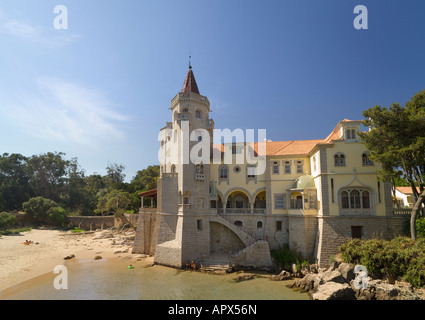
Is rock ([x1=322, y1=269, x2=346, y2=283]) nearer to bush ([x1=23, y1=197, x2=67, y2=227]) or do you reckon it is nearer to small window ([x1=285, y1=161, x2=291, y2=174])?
small window ([x1=285, y1=161, x2=291, y2=174])

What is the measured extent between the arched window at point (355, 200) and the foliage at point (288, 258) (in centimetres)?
647

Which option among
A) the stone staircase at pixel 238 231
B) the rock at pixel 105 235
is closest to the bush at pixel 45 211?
the rock at pixel 105 235

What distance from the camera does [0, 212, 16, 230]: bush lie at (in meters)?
45.4

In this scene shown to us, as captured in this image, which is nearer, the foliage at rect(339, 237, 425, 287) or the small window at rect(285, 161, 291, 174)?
the foliage at rect(339, 237, 425, 287)

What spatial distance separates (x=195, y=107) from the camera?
29969 mm

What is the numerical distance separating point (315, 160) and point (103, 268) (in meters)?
26.1

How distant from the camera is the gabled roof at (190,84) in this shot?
31734 mm

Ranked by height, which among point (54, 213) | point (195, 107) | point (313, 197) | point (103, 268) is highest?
point (195, 107)

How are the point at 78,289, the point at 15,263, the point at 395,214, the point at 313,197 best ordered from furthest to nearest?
the point at 15,263 → the point at 313,197 → the point at 395,214 → the point at 78,289

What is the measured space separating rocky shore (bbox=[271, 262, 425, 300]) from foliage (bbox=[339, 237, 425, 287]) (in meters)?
0.63

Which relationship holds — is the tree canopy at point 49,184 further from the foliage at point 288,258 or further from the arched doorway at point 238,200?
the foliage at point 288,258

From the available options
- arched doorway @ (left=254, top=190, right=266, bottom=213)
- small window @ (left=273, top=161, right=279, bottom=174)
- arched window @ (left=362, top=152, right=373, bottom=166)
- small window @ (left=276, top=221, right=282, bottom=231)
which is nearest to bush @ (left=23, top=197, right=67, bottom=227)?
arched doorway @ (left=254, top=190, right=266, bottom=213)
